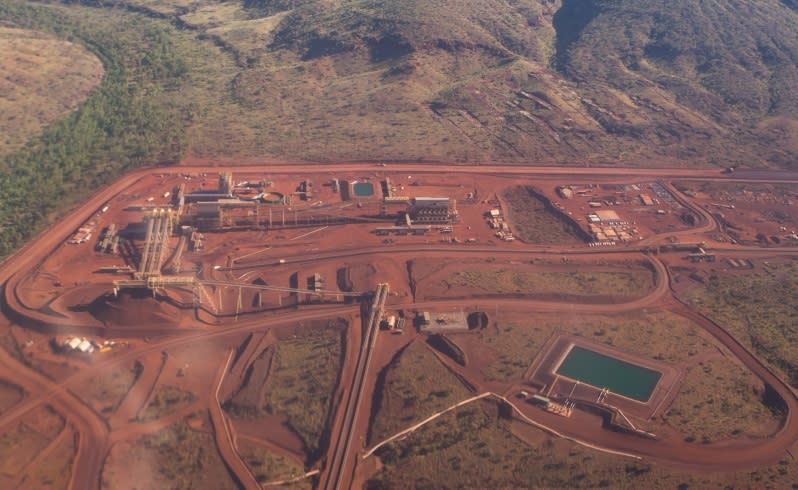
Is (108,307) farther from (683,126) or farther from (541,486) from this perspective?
(683,126)

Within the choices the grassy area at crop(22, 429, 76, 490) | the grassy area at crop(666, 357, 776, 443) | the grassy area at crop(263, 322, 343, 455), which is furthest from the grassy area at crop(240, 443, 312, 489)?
the grassy area at crop(666, 357, 776, 443)

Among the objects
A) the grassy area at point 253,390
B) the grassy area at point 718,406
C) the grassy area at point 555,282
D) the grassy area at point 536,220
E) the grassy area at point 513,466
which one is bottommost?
the grassy area at point 253,390

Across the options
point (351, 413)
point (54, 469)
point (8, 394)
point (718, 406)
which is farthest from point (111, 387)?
point (718, 406)

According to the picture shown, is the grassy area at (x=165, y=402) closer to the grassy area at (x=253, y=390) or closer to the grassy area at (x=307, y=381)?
the grassy area at (x=253, y=390)

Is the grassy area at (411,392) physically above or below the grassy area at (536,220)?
below

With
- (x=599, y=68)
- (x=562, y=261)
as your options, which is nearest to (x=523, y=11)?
(x=599, y=68)

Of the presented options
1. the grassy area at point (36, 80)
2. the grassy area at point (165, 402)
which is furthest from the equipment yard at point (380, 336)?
the grassy area at point (36, 80)

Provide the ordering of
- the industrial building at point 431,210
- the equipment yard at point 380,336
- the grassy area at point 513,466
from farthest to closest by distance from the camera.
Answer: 1. the industrial building at point 431,210
2. the equipment yard at point 380,336
3. the grassy area at point 513,466
